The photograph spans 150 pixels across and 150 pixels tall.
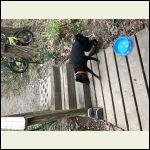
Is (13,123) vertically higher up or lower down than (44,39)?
lower down

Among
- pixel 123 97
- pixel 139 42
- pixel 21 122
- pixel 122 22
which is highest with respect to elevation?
pixel 122 22

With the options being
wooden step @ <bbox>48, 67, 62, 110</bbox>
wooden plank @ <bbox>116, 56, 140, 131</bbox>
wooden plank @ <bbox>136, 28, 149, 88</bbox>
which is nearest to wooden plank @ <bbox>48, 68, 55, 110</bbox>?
wooden step @ <bbox>48, 67, 62, 110</bbox>

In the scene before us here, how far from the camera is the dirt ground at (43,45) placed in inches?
177

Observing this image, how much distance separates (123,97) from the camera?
12.7 feet

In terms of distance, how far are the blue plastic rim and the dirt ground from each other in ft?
1.11

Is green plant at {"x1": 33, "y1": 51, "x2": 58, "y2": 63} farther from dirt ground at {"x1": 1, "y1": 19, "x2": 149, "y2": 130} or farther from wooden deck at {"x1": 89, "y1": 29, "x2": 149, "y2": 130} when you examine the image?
wooden deck at {"x1": 89, "y1": 29, "x2": 149, "y2": 130}

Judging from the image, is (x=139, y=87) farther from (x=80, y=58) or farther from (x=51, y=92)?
(x=51, y=92)

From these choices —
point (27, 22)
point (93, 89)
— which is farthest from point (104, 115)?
point (27, 22)

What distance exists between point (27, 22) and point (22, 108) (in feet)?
9.68

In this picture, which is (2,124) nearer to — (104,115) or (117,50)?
(104,115)

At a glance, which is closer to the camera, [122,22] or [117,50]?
[117,50]

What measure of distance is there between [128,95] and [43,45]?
407cm

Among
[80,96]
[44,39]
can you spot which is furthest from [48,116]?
[44,39]

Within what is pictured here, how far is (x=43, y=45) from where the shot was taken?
23.8 feet
